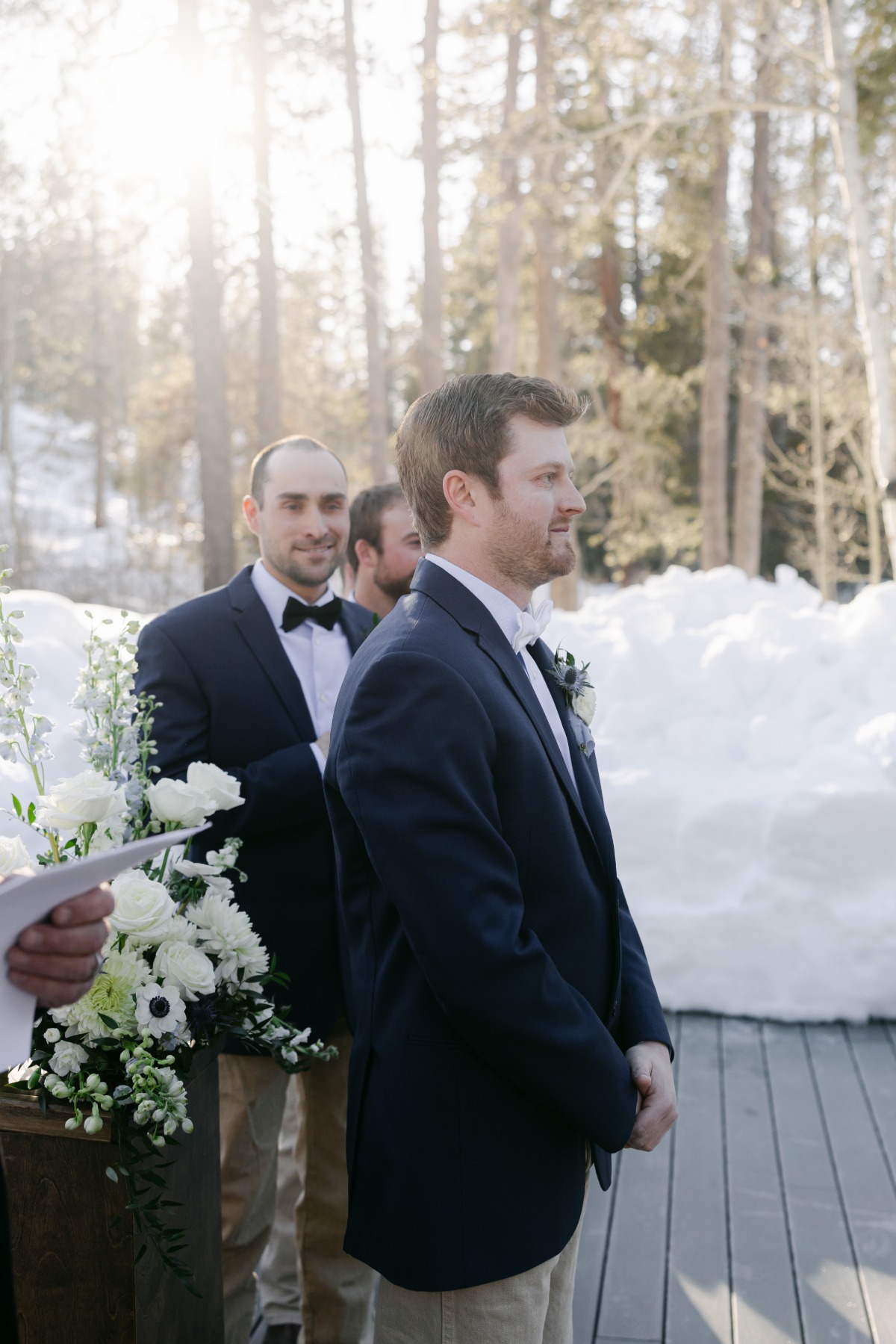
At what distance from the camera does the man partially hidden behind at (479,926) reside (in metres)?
1.73

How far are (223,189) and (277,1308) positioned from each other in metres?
14.8

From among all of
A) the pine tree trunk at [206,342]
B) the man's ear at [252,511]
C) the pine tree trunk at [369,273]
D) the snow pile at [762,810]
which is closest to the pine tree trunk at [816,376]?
the pine tree trunk at [369,273]

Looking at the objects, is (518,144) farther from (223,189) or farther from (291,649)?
(291,649)

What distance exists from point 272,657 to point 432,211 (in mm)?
12420

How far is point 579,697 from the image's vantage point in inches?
86.3

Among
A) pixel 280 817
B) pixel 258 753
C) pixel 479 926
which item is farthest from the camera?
pixel 258 753

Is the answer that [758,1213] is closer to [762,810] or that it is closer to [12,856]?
[762,810]

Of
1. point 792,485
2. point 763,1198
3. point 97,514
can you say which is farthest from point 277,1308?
point 97,514

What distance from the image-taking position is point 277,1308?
3.02 metres

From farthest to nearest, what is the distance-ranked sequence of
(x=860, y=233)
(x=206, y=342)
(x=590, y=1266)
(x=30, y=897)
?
(x=206, y=342) → (x=860, y=233) → (x=590, y=1266) → (x=30, y=897)

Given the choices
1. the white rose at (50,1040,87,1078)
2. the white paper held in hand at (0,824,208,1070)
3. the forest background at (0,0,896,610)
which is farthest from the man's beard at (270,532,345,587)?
the forest background at (0,0,896,610)

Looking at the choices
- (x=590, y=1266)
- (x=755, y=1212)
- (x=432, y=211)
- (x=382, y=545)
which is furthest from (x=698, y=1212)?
(x=432, y=211)

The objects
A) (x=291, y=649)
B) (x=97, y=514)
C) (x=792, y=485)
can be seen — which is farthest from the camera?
(x=97, y=514)

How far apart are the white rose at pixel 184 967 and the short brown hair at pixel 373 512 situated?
1823mm
